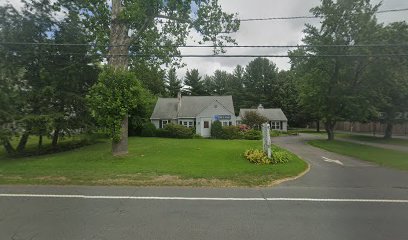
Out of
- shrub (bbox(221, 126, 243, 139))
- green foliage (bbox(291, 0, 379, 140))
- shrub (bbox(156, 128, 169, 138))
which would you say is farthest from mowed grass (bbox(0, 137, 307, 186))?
shrub (bbox(156, 128, 169, 138))

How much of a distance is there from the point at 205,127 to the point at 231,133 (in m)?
6.61

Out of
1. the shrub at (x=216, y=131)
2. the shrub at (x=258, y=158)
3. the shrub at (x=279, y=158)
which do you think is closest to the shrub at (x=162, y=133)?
the shrub at (x=216, y=131)

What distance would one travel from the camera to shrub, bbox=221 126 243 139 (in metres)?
35.0

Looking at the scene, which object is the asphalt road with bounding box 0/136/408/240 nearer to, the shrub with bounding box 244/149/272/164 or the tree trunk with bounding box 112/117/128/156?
the shrub with bounding box 244/149/272/164

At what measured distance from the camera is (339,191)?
955cm

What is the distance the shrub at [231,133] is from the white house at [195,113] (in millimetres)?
4943

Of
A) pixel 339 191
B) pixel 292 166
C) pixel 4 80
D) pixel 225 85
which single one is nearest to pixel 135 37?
pixel 4 80

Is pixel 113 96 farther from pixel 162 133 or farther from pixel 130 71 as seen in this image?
pixel 162 133

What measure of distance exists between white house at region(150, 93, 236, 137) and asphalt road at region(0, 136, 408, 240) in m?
31.2

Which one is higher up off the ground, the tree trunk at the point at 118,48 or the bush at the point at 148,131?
the tree trunk at the point at 118,48

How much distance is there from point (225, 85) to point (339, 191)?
77719mm

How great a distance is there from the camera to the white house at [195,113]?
41812 mm

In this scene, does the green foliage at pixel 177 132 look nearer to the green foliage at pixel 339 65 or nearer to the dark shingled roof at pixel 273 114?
the green foliage at pixel 339 65

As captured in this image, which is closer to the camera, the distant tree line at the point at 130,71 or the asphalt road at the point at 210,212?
the asphalt road at the point at 210,212
